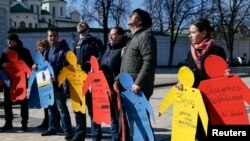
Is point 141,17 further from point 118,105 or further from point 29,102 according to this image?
point 29,102

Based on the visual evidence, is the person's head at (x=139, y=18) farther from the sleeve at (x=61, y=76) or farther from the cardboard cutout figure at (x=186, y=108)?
the sleeve at (x=61, y=76)

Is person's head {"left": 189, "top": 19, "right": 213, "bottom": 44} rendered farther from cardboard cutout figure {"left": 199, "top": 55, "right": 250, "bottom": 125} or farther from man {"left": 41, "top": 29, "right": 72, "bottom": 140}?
man {"left": 41, "top": 29, "right": 72, "bottom": 140}

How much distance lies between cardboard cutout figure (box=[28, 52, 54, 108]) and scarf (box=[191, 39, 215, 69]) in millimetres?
3203

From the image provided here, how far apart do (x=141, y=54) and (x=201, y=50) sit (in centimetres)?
81

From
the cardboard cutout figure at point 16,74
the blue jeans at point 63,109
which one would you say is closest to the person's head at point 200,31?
the blue jeans at point 63,109

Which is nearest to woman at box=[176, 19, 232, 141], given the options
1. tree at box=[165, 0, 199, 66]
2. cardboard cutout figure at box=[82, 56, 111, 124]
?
cardboard cutout figure at box=[82, 56, 111, 124]

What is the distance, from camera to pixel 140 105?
18.3 ft

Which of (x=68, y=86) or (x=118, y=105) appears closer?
(x=118, y=105)

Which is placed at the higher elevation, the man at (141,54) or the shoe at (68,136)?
the man at (141,54)

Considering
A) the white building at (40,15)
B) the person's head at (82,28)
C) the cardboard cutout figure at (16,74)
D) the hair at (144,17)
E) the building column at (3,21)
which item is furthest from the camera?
the white building at (40,15)

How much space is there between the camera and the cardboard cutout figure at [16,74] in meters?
8.41

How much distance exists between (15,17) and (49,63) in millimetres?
88418

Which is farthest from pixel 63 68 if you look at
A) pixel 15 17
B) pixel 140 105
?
pixel 15 17

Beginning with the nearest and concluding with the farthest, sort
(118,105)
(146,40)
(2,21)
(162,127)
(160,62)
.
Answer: (146,40) → (118,105) → (162,127) → (2,21) → (160,62)
